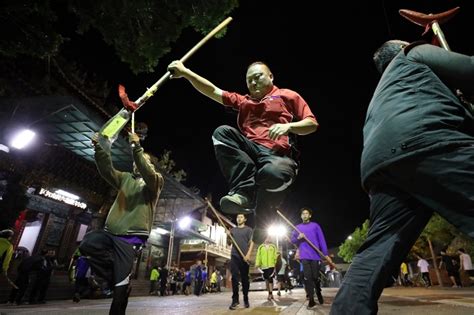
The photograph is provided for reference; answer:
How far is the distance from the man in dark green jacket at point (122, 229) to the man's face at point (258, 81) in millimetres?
1990

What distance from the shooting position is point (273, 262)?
29.7 ft

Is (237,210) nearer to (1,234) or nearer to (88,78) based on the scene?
(1,234)

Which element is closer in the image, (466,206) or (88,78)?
(466,206)

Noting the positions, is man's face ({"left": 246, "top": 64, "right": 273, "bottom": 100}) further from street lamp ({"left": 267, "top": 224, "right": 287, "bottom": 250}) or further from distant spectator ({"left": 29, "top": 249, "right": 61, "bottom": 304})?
distant spectator ({"left": 29, "top": 249, "right": 61, "bottom": 304})

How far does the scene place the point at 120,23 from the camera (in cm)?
710

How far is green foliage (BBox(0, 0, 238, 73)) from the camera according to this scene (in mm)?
5965

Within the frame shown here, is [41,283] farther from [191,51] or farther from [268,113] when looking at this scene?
[268,113]

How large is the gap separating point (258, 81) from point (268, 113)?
390 millimetres

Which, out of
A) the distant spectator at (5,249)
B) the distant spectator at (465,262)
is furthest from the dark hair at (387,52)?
the distant spectator at (465,262)

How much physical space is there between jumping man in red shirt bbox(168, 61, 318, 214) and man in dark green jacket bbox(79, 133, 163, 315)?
1.93 metres

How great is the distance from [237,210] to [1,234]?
8.54 meters

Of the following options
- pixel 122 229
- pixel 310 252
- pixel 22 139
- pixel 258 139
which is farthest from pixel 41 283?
pixel 258 139

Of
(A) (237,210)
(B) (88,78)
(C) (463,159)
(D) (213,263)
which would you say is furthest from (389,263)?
(D) (213,263)

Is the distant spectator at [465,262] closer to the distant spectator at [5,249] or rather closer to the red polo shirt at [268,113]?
the red polo shirt at [268,113]
